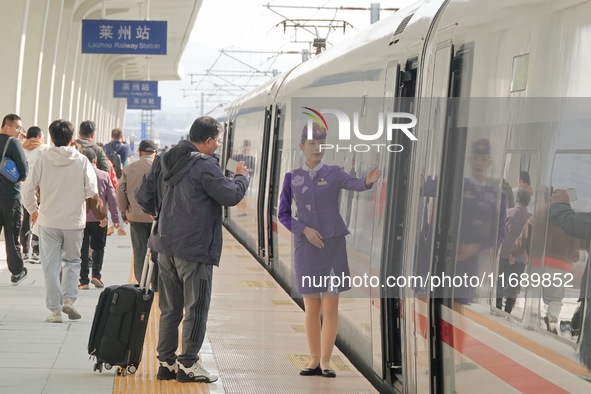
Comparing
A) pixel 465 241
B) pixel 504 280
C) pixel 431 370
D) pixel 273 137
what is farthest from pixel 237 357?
pixel 273 137

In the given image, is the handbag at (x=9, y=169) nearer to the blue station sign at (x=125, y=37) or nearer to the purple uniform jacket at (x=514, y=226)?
the purple uniform jacket at (x=514, y=226)

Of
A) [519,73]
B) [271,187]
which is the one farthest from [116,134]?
[519,73]

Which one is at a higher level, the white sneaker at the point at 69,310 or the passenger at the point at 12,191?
the passenger at the point at 12,191

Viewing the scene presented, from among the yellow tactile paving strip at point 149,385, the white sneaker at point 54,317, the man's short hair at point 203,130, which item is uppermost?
the man's short hair at point 203,130

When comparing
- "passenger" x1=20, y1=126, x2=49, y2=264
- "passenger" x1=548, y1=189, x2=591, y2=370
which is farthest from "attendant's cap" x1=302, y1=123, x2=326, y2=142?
"passenger" x1=20, y1=126, x2=49, y2=264

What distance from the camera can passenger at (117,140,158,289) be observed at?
37.3 ft

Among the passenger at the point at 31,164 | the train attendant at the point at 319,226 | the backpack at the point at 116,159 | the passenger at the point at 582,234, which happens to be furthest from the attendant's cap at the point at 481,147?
the backpack at the point at 116,159

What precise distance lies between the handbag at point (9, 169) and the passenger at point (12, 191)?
0.02 meters

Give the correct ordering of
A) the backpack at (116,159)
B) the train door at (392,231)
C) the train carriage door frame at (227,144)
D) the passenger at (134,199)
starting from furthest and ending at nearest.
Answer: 1. the train carriage door frame at (227,144)
2. the backpack at (116,159)
3. the passenger at (134,199)
4. the train door at (392,231)

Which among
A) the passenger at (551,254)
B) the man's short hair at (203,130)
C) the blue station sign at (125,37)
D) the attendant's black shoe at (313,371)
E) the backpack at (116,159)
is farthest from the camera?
the blue station sign at (125,37)

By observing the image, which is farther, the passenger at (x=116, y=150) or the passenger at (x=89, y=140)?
the passenger at (x=116, y=150)

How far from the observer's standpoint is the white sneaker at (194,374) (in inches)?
292

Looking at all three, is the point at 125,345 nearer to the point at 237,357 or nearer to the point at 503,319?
the point at 237,357

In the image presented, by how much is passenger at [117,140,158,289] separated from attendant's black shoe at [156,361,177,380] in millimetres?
3906
